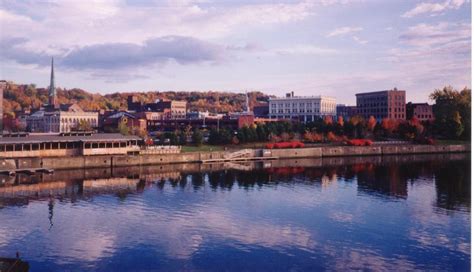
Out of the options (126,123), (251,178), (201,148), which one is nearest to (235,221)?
(251,178)

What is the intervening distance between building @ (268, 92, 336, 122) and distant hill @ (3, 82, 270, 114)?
30.1 feet

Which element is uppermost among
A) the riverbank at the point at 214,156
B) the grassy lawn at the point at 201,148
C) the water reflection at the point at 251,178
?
the grassy lawn at the point at 201,148

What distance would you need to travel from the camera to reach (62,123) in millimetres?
34531

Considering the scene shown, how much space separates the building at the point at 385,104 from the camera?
123 feet

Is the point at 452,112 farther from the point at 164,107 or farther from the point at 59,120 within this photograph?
the point at 59,120

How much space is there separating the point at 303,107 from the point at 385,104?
10.6m

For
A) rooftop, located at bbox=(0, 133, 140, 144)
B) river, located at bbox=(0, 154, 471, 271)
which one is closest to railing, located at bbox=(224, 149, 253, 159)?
rooftop, located at bbox=(0, 133, 140, 144)

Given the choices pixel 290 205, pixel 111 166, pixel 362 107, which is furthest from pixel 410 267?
pixel 362 107

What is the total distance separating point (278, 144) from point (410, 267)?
19.0 meters

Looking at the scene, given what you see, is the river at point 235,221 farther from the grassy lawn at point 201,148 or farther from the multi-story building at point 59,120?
the multi-story building at point 59,120

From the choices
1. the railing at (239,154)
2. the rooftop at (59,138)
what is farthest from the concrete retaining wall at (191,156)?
the rooftop at (59,138)

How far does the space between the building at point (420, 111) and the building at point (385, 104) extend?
861 millimetres

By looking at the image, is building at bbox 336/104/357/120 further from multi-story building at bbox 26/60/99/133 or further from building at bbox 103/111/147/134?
multi-story building at bbox 26/60/99/133

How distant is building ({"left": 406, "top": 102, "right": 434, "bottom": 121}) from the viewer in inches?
1473
